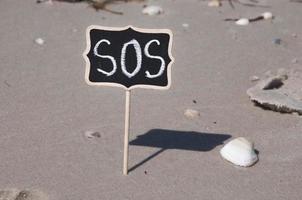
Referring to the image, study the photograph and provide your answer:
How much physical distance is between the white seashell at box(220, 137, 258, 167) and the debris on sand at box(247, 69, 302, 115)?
451 mm

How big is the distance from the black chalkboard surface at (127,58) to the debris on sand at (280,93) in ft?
2.46

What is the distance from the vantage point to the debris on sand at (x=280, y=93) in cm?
279

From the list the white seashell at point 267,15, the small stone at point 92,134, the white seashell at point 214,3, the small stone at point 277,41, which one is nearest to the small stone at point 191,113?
the small stone at point 92,134

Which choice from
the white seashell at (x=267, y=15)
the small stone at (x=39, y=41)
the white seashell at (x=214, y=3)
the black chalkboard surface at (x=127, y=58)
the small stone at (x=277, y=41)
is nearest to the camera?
the black chalkboard surface at (x=127, y=58)

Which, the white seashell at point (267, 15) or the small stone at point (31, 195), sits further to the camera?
the white seashell at point (267, 15)

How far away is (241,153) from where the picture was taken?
2.38 metres

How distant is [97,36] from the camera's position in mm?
2273

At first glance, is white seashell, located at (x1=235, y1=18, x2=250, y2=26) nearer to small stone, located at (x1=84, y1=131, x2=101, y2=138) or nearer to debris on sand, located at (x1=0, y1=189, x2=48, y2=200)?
small stone, located at (x1=84, y1=131, x2=101, y2=138)

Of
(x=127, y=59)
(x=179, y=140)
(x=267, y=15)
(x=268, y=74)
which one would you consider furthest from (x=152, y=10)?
(x=127, y=59)

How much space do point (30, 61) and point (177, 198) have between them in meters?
1.49

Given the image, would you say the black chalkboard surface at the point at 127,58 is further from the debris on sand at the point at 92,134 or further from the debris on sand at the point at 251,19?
the debris on sand at the point at 251,19

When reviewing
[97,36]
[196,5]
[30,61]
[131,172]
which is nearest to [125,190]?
[131,172]

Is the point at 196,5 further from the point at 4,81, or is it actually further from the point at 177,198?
the point at 177,198

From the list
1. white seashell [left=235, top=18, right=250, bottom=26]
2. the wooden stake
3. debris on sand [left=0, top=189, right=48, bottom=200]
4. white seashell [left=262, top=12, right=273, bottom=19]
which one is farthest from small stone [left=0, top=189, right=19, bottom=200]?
white seashell [left=262, top=12, right=273, bottom=19]
